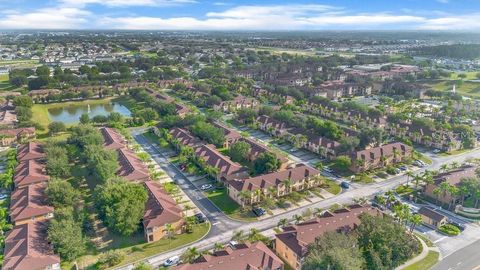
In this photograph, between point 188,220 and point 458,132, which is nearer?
point 188,220

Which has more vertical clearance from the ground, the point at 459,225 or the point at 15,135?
the point at 15,135

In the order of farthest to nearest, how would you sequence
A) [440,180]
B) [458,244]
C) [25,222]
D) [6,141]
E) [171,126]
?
[171,126] → [6,141] → [440,180] → [25,222] → [458,244]

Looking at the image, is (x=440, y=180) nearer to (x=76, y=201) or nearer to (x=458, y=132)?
(x=458, y=132)

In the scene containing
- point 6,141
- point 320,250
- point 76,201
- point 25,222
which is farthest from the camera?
point 6,141

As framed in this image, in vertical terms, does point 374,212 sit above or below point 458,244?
above

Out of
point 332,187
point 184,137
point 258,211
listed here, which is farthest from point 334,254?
point 184,137

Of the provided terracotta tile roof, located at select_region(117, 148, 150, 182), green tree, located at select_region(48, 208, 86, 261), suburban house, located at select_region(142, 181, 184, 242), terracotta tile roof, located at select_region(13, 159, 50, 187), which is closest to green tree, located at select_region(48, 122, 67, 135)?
terracotta tile roof, located at select_region(13, 159, 50, 187)

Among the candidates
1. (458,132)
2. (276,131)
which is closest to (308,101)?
(276,131)

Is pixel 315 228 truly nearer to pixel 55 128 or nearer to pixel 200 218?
pixel 200 218
